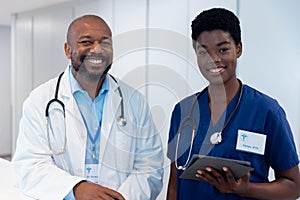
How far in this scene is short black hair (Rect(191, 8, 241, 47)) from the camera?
108 centimetres

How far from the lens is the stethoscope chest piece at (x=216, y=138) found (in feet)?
3.60

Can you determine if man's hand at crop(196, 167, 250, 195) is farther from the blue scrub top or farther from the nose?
the nose

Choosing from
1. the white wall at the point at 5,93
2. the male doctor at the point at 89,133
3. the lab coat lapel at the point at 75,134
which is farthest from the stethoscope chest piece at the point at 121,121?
the white wall at the point at 5,93

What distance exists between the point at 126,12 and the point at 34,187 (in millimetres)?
2348

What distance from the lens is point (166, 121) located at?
1692 millimetres

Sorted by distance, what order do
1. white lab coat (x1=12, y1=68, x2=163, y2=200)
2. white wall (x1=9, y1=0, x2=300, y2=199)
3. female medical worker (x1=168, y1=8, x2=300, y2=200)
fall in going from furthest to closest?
white wall (x1=9, y1=0, x2=300, y2=199), white lab coat (x1=12, y1=68, x2=163, y2=200), female medical worker (x1=168, y1=8, x2=300, y2=200)

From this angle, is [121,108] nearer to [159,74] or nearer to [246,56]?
[159,74]

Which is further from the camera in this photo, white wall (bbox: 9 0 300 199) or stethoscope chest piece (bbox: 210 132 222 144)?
white wall (bbox: 9 0 300 199)

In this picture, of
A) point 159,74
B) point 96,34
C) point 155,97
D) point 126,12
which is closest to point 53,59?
point 126,12

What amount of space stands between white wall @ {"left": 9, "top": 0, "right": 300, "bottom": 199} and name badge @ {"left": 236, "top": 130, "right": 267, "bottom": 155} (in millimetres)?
317

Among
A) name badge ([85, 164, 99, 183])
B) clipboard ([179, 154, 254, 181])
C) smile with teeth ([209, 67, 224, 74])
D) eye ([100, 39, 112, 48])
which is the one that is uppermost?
eye ([100, 39, 112, 48])

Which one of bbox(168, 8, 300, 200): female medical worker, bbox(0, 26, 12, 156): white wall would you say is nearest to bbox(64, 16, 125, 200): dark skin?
bbox(168, 8, 300, 200): female medical worker

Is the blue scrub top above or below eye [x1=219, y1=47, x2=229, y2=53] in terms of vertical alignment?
below

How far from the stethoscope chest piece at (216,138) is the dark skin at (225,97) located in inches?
2.2
